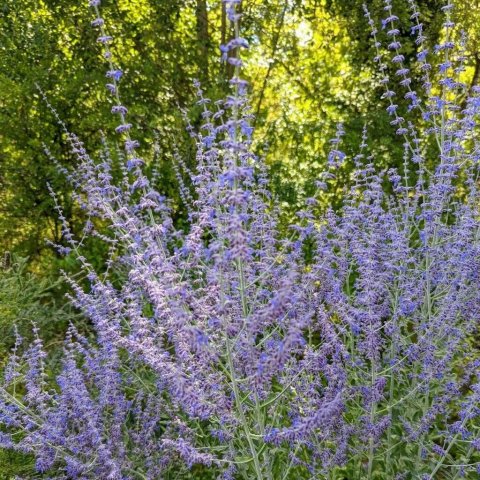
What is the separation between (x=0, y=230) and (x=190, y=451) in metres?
4.94

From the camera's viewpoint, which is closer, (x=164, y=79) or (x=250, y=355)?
(x=250, y=355)

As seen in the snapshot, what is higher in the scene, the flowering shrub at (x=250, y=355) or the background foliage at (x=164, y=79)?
the background foliage at (x=164, y=79)

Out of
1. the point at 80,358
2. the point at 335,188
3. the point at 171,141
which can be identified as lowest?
the point at 80,358

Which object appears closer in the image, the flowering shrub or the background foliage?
the flowering shrub

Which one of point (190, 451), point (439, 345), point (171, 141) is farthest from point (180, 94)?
point (190, 451)

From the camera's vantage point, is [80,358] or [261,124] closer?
[80,358]

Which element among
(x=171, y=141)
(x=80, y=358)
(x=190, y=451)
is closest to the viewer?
(x=190, y=451)

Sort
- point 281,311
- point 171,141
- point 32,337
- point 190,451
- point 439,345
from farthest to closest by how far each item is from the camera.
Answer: point 171,141, point 32,337, point 439,345, point 190,451, point 281,311

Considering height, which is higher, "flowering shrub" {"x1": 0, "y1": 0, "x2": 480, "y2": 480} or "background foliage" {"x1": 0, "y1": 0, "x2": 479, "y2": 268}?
"background foliage" {"x1": 0, "y1": 0, "x2": 479, "y2": 268}

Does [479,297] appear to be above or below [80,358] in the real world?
above

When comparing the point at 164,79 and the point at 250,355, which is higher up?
the point at 164,79

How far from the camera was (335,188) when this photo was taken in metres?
6.61

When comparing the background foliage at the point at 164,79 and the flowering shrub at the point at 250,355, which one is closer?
the flowering shrub at the point at 250,355

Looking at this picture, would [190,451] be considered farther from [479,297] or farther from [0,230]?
[0,230]
